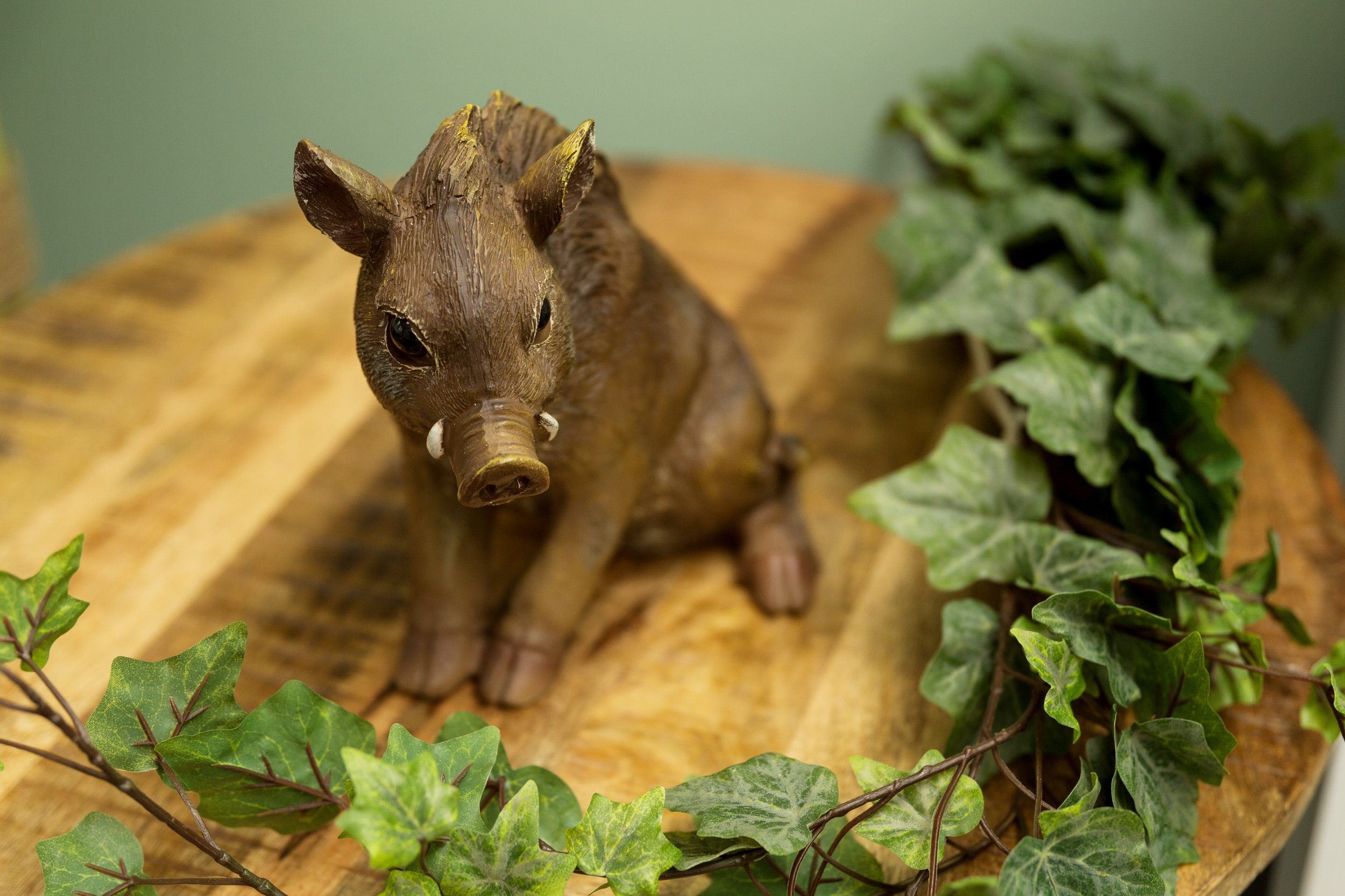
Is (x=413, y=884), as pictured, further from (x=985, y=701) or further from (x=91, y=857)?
(x=985, y=701)

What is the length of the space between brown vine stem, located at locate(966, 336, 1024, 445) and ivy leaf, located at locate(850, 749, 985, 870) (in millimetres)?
419

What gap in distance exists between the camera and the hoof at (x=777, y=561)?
1306 mm

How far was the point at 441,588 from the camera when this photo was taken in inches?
46.6

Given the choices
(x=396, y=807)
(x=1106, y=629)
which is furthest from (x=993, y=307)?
(x=396, y=807)

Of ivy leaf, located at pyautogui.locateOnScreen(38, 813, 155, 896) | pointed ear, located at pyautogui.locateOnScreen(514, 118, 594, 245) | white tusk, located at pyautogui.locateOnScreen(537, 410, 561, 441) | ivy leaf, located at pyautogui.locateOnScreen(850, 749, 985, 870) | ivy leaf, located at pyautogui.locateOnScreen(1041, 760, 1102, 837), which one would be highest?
pointed ear, located at pyautogui.locateOnScreen(514, 118, 594, 245)

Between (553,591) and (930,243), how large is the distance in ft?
2.27

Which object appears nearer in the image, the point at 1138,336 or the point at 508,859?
the point at 508,859

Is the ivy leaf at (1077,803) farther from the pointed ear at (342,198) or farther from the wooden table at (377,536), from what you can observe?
the pointed ear at (342,198)

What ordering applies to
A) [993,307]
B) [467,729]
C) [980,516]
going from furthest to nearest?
[993,307], [980,516], [467,729]

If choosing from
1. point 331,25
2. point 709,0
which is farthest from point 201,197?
point 709,0

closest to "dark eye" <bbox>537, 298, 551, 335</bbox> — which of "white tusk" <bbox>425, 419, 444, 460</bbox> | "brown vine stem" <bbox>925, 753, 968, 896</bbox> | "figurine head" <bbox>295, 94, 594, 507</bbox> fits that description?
"figurine head" <bbox>295, 94, 594, 507</bbox>

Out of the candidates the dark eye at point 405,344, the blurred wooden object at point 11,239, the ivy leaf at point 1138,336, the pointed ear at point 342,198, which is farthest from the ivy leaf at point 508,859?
the blurred wooden object at point 11,239

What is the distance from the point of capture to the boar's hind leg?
131 centimetres

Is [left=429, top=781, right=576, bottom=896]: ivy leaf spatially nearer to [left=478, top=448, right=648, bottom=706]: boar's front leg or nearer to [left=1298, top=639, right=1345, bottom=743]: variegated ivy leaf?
[left=478, top=448, right=648, bottom=706]: boar's front leg
